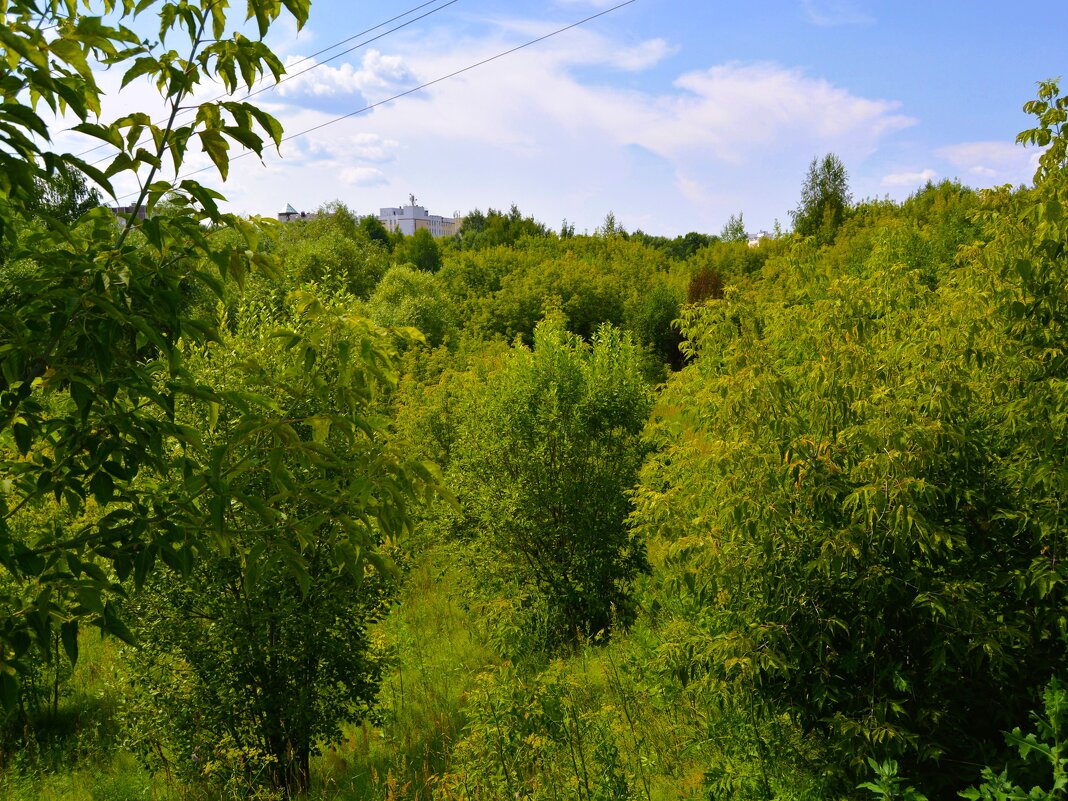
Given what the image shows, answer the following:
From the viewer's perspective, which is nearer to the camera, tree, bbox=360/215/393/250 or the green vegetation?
the green vegetation

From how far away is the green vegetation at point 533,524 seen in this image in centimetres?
249

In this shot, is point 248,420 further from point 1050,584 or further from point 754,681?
point 1050,584

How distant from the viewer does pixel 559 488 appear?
1244cm

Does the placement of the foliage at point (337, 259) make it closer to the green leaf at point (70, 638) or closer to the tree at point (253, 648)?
the tree at point (253, 648)

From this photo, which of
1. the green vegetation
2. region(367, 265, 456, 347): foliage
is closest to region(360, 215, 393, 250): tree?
region(367, 265, 456, 347): foliage

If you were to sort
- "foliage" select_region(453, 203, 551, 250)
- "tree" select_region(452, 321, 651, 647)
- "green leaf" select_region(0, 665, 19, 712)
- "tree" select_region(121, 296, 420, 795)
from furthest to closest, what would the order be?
"foliage" select_region(453, 203, 551, 250), "tree" select_region(452, 321, 651, 647), "tree" select_region(121, 296, 420, 795), "green leaf" select_region(0, 665, 19, 712)

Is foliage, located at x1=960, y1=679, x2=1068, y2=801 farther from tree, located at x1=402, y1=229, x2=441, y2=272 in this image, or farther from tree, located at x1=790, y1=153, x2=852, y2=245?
tree, located at x1=402, y1=229, x2=441, y2=272

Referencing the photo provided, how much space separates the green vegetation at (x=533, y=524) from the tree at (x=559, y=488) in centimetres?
9

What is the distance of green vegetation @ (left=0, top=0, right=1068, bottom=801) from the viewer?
2486 millimetres

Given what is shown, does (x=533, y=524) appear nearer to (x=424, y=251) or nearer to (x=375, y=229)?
A: (x=424, y=251)

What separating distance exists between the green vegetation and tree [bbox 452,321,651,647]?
0.28 feet

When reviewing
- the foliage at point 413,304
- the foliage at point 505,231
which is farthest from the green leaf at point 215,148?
the foliage at point 505,231

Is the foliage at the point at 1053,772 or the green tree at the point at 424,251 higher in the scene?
the green tree at the point at 424,251

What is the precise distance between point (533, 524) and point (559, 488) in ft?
2.36
